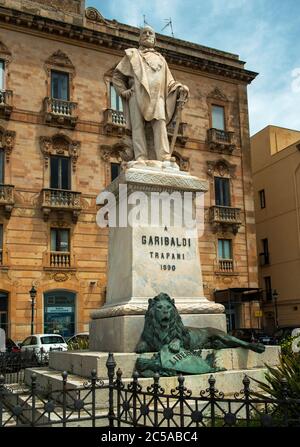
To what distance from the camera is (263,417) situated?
3.78m

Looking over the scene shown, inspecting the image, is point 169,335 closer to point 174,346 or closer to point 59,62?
point 174,346

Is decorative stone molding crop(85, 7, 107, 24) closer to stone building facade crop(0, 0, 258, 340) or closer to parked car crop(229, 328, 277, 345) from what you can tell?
stone building facade crop(0, 0, 258, 340)

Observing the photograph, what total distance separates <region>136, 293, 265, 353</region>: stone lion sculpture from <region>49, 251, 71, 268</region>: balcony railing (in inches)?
861

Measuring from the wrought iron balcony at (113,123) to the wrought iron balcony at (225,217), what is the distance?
Answer: 304 inches

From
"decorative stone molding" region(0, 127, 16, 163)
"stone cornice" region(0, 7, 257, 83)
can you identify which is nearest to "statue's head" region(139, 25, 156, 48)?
"decorative stone molding" region(0, 127, 16, 163)

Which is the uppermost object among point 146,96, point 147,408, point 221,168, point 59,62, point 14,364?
point 59,62

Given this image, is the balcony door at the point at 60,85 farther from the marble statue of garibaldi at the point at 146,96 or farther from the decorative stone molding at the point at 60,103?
the marble statue of garibaldi at the point at 146,96

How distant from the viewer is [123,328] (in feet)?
25.5

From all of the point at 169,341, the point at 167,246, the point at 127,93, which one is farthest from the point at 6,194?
the point at 169,341

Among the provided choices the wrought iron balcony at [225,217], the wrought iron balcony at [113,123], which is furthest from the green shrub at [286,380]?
the wrought iron balcony at [225,217]

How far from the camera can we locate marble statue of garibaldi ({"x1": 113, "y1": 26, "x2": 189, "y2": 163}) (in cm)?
952

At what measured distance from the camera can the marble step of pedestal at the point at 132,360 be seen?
280 inches

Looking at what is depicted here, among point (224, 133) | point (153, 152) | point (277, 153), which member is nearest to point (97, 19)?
point (224, 133)

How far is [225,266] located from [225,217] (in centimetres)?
315
